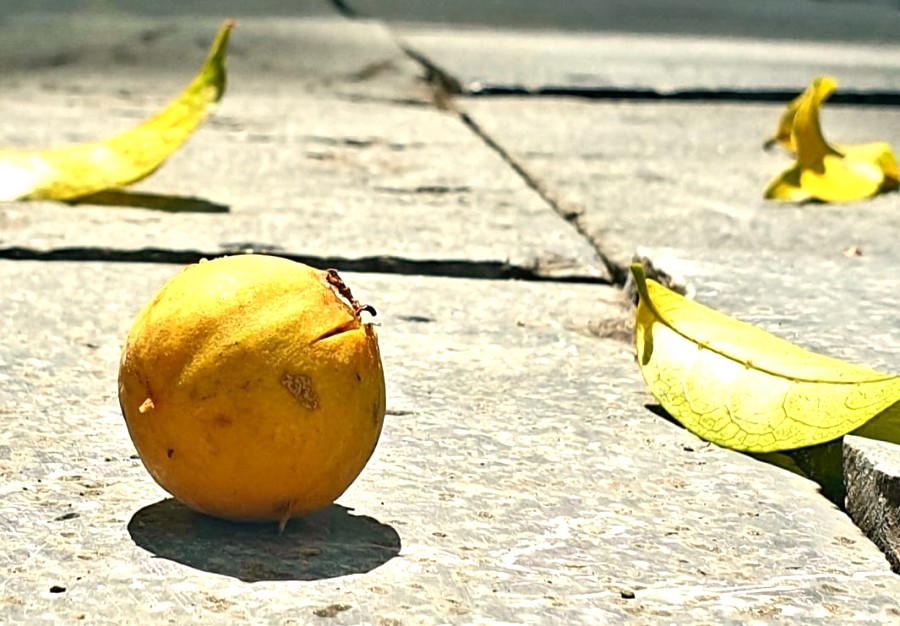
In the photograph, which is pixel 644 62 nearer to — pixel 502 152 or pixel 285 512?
pixel 502 152

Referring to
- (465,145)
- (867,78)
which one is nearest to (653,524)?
(465,145)

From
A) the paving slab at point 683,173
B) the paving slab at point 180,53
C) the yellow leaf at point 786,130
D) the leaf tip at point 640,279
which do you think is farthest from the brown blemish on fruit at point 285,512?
the paving slab at point 180,53

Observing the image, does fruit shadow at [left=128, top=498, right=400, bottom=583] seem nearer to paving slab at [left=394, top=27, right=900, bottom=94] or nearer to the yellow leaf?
the yellow leaf

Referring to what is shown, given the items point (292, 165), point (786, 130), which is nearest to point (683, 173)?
point (786, 130)

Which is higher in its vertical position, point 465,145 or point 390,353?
point 465,145

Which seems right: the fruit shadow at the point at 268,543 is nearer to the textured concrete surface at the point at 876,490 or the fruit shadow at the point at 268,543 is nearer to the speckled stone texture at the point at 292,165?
the textured concrete surface at the point at 876,490

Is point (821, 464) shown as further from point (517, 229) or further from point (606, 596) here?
point (517, 229)
